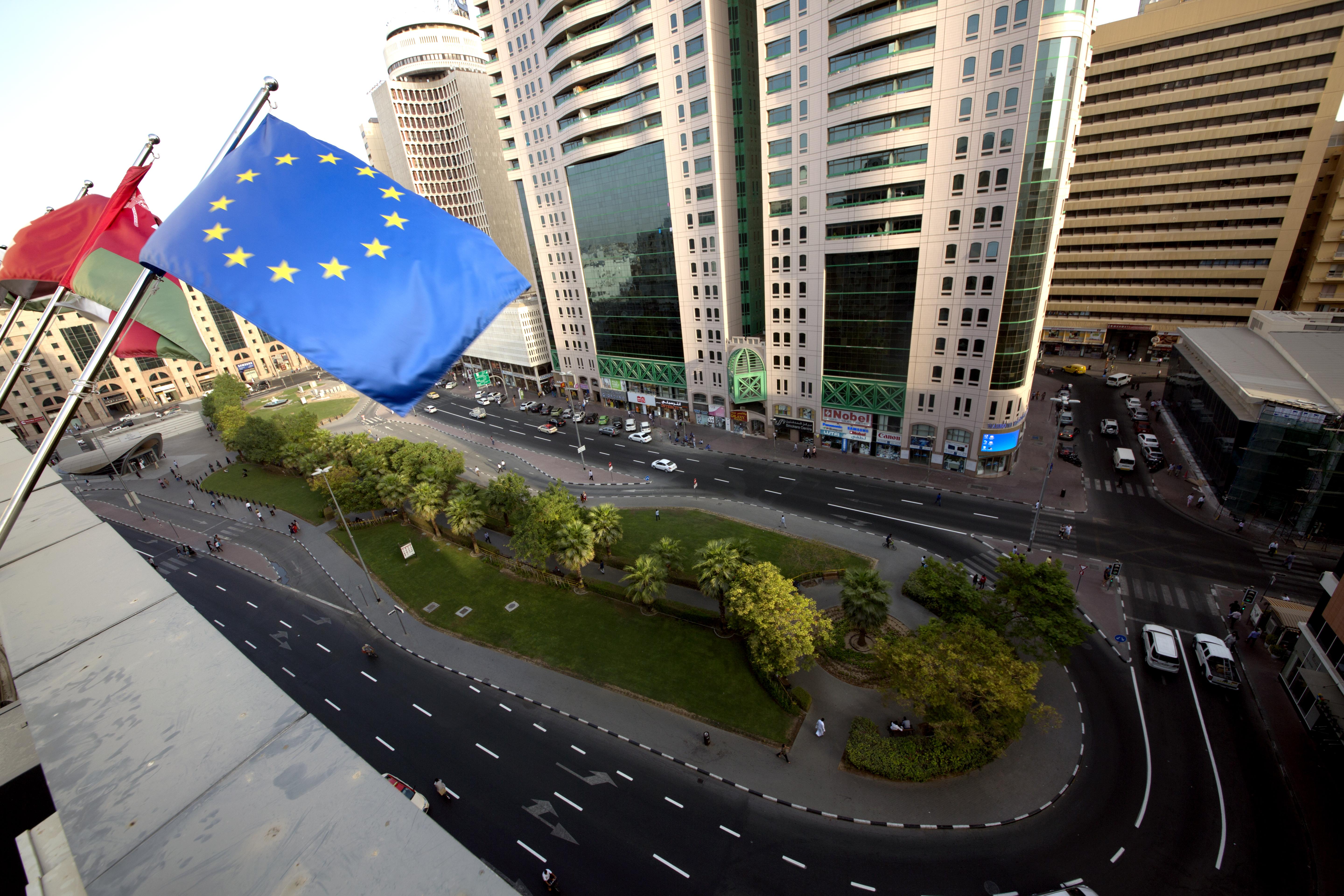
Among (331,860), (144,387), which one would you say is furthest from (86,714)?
(144,387)

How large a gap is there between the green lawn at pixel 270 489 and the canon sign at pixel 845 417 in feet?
215

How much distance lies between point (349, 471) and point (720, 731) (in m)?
53.2

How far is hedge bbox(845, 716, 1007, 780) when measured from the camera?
99.1 ft

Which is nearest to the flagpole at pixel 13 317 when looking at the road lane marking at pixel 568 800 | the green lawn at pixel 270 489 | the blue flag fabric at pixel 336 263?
the blue flag fabric at pixel 336 263

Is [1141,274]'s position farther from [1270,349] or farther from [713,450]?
[713,450]

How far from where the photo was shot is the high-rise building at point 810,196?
50.2 m

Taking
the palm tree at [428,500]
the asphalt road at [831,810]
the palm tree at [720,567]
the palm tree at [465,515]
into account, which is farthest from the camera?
the palm tree at [428,500]

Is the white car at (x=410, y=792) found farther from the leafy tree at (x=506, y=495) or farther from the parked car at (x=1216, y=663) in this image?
the parked car at (x=1216, y=663)

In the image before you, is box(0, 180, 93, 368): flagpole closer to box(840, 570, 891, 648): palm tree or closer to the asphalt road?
the asphalt road

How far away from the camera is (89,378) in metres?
12.5

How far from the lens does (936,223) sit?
179 feet

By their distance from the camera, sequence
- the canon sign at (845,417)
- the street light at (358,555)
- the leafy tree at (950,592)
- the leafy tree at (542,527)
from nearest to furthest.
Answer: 1. the leafy tree at (950,592)
2. the leafy tree at (542,527)
3. the street light at (358,555)
4. the canon sign at (845,417)

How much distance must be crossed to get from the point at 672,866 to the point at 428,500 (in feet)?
132

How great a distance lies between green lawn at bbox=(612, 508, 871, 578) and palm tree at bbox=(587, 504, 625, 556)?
516 cm
